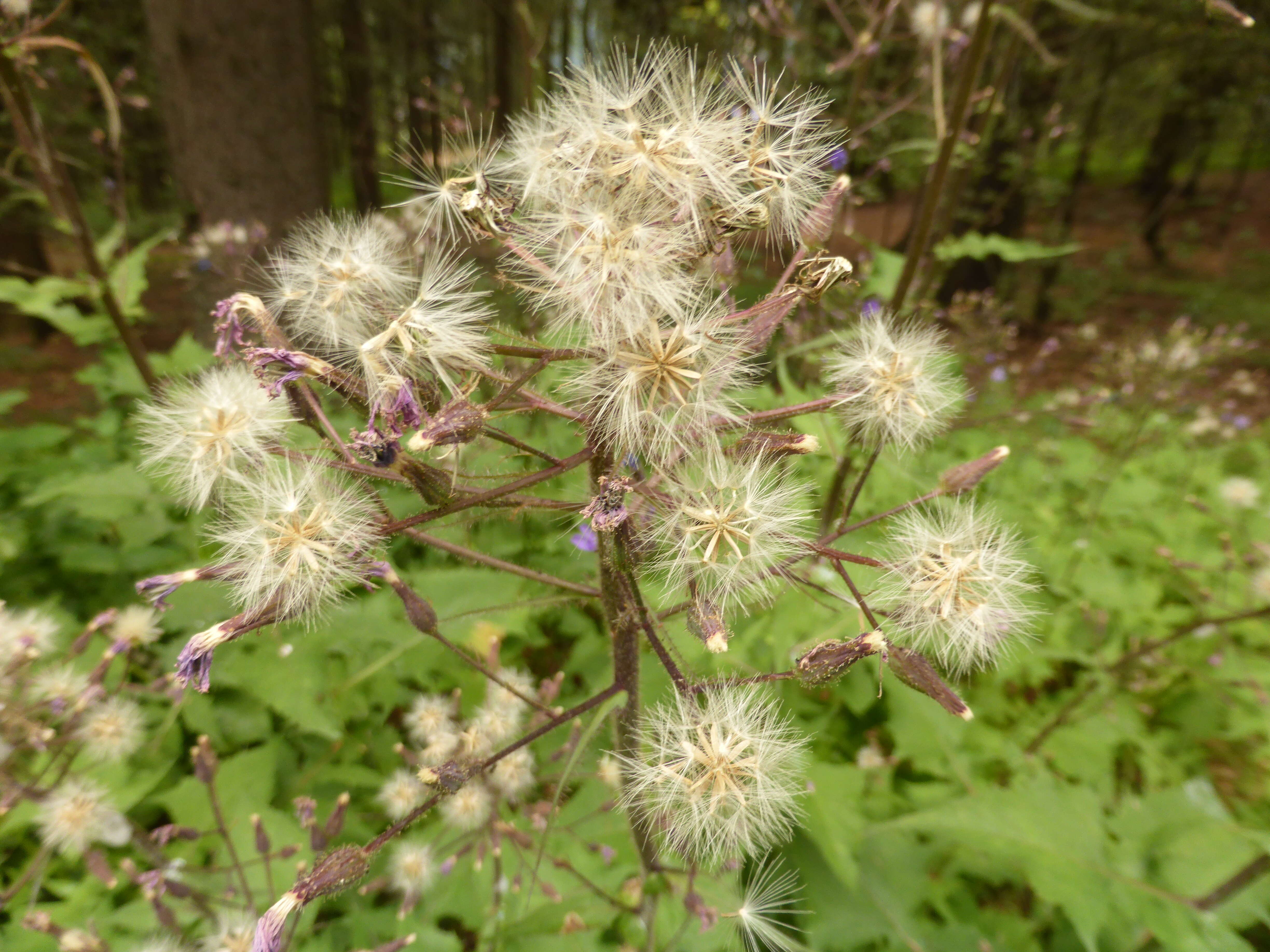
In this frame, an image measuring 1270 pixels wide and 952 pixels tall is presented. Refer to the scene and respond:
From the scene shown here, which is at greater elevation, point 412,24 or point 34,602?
point 412,24

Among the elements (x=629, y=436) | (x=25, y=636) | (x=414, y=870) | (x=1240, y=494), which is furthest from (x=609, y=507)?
(x=1240, y=494)

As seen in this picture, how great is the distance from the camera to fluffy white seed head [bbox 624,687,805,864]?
1.29 m

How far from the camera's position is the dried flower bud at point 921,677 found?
124 cm

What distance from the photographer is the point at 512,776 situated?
2029 millimetres

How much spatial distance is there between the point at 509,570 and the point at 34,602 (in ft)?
8.63

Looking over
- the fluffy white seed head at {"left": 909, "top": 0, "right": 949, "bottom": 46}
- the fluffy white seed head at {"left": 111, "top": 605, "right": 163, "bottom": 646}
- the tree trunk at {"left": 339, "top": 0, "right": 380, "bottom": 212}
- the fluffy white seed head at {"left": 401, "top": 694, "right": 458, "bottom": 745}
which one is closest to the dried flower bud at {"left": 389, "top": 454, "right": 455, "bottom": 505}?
the fluffy white seed head at {"left": 401, "top": 694, "right": 458, "bottom": 745}

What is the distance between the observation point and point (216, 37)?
4.44 metres

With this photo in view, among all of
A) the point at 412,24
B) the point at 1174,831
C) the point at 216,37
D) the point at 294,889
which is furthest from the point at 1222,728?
the point at 412,24

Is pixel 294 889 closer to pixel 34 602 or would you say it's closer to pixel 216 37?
pixel 34 602

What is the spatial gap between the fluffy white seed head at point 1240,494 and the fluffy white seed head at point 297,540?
4.86m

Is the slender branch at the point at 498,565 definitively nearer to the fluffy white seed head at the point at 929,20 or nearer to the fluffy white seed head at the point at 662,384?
the fluffy white seed head at the point at 662,384

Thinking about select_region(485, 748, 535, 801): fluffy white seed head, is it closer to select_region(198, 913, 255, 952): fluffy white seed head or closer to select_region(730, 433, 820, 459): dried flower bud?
select_region(198, 913, 255, 952): fluffy white seed head

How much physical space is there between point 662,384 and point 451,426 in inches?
14.2

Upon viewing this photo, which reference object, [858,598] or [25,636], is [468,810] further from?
[858,598]
